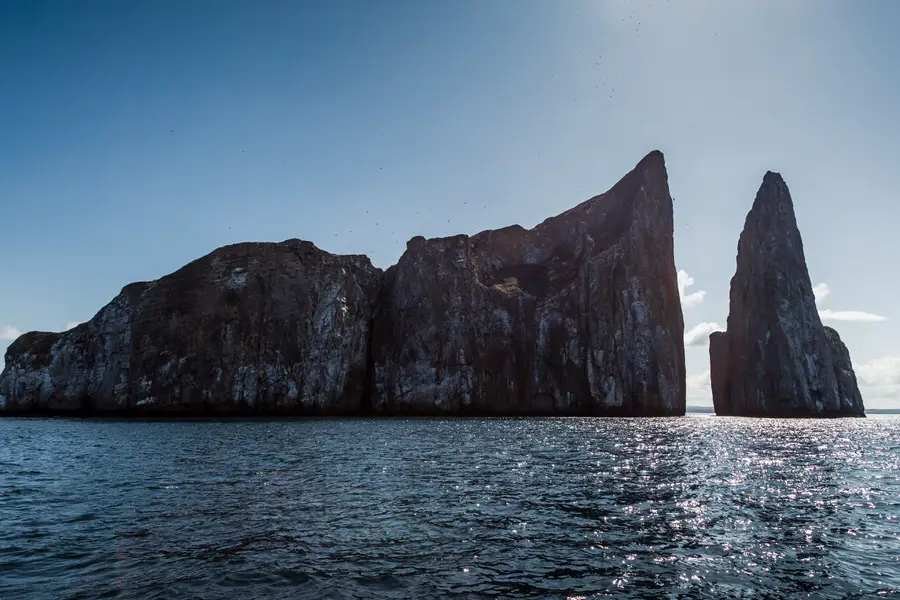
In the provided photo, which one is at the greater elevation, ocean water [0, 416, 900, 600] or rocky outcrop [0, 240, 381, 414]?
rocky outcrop [0, 240, 381, 414]

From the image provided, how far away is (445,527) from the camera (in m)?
18.2

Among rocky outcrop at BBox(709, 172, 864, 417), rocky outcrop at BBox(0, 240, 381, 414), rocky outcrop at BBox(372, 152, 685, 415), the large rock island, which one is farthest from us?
rocky outcrop at BBox(709, 172, 864, 417)

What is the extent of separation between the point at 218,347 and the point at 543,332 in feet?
214

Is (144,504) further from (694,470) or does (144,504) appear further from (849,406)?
(849,406)

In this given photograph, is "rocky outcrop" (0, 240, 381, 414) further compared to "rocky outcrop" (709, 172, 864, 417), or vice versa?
"rocky outcrop" (709, 172, 864, 417)

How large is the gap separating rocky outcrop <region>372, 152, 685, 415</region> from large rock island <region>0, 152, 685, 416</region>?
0.29m

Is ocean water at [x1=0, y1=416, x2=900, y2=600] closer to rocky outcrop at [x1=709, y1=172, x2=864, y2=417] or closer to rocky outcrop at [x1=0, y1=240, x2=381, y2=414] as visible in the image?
rocky outcrop at [x1=0, y1=240, x2=381, y2=414]

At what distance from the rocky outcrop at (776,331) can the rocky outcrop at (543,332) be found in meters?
21.9

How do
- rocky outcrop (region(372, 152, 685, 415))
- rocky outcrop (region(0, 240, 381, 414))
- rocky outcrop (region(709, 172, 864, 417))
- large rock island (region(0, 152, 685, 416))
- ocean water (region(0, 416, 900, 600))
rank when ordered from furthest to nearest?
rocky outcrop (region(709, 172, 864, 417)), rocky outcrop (region(372, 152, 685, 415)), large rock island (region(0, 152, 685, 416)), rocky outcrop (region(0, 240, 381, 414)), ocean water (region(0, 416, 900, 600))

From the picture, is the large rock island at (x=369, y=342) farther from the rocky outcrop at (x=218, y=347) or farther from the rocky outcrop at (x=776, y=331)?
the rocky outcrop at (x=776, y=331)

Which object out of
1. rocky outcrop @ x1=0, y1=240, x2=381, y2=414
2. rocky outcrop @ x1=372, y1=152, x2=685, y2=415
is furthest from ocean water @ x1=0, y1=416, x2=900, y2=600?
rocky outcrop @ x1=372, y1=152, x2=685, y2=415

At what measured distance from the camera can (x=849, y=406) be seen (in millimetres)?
137250

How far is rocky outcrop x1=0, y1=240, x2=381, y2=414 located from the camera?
103 m

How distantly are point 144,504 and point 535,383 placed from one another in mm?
93651
